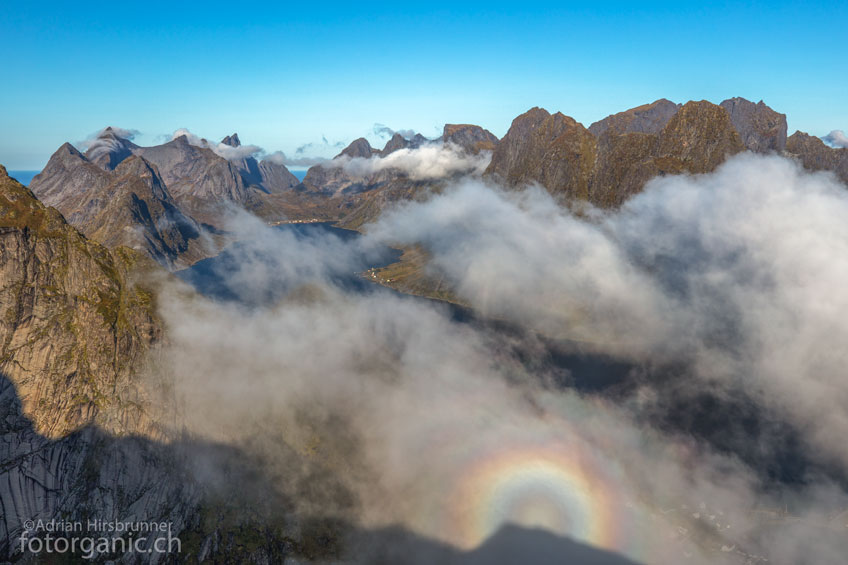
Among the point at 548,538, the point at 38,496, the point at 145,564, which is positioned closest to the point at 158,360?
the point at 38,496

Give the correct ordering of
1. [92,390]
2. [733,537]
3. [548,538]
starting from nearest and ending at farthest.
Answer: [92,390] < [733,537] < [548,538]

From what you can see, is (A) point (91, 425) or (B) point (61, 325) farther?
(B) point (61, 325)

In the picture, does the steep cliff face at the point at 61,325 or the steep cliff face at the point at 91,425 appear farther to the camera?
the steep cliff face at the point at 61,325

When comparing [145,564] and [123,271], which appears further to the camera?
[123,271]

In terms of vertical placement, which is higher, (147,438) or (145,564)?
(147,438)

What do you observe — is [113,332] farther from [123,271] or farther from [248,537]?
[248,537]

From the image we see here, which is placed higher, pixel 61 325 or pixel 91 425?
pixel 61 325

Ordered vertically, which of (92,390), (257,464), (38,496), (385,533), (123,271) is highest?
(123,271)

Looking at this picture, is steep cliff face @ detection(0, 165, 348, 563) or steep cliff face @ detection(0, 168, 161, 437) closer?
steep cliff face @ detection(0, 165, 348, 563)
